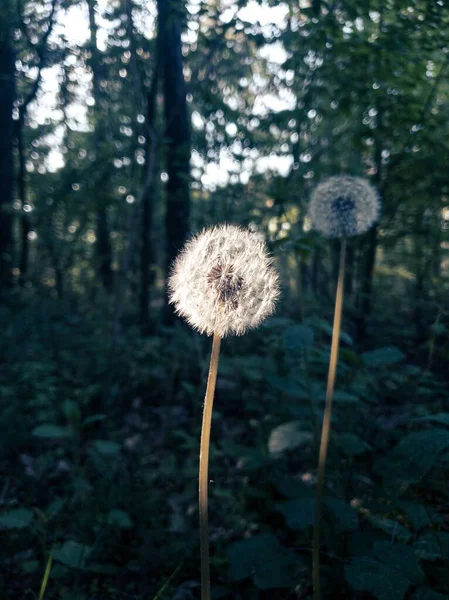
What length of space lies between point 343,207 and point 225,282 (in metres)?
1.14

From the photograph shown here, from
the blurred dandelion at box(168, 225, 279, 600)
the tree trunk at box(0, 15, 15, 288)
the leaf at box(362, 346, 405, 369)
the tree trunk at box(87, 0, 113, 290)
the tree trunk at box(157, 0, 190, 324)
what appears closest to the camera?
the blurred dandelion at box(168, 225, 279, 600)

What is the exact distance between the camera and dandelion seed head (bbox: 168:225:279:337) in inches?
53.7

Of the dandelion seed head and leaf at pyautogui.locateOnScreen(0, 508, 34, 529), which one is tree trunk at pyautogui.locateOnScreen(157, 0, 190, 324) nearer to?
leaf at pyautogui.locateOnScreen(0, 508, 34, 529)

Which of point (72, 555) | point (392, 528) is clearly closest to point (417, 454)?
point (392, 528)

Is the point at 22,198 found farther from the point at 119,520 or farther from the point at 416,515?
the point at 416,515

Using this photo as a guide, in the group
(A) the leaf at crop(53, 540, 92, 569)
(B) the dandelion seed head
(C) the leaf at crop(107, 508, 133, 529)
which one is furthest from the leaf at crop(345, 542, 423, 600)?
(C) the leaf at crop(107, 508, 133, 529)

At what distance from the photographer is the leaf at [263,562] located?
189 centimetres

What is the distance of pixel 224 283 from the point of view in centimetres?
138

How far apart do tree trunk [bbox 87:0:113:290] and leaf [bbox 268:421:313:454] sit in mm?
4174

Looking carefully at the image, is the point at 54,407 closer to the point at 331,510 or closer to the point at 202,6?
the point at 331,510

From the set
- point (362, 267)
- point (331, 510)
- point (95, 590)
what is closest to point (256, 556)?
point (331, 510)

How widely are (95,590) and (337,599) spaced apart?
1.20 meters

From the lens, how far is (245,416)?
4.55 m

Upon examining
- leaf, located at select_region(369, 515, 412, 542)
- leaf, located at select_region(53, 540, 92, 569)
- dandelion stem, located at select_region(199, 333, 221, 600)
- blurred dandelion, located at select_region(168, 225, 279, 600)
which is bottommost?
leaf, located at select_region(53, 540, 92, 569)
